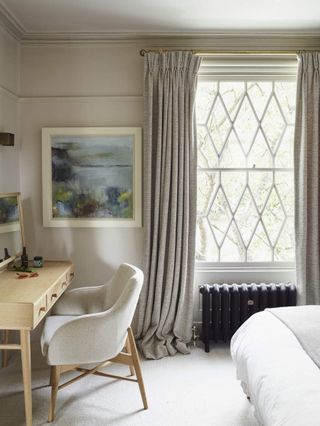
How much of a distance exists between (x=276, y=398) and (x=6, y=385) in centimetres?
190

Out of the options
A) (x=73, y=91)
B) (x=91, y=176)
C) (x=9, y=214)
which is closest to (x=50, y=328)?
(x=9, y=214)

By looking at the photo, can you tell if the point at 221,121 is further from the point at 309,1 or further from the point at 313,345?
the point at 313,345

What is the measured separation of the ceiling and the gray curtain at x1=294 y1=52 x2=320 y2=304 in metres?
0.39

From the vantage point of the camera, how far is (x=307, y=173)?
10.2 feet

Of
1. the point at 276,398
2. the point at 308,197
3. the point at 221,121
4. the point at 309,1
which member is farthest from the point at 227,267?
the point at 309,1

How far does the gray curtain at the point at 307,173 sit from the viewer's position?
3.06m

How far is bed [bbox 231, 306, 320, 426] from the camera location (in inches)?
53.9

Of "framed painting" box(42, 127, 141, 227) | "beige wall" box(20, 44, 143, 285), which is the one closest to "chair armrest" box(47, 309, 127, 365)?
"framed painting" box(42, 127, 141, 227)

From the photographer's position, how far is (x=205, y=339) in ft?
10.2

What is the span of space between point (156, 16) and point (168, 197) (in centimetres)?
136

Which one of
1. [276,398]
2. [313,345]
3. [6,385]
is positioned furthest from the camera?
[6,385]

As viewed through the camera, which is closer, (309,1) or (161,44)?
(309,1)

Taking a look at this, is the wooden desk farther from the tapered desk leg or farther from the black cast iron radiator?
the black cast iron radiator

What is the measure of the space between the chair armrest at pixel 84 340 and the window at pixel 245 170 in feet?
4.45
